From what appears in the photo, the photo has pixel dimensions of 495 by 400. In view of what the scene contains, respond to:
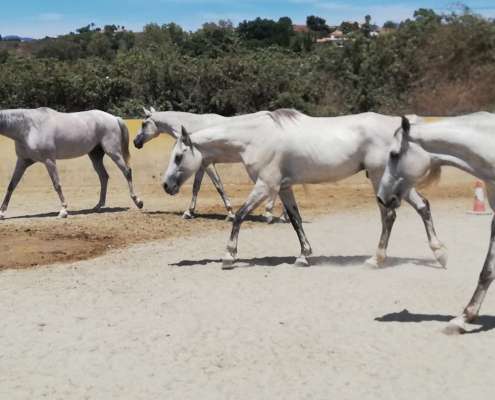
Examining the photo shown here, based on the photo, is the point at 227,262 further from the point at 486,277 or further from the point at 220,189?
the point at 220,189

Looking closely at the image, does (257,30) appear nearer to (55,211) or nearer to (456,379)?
(55,211)

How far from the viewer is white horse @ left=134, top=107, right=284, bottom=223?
46.7 feet

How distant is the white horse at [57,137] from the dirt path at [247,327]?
4083 mm

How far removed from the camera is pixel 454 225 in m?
13.0

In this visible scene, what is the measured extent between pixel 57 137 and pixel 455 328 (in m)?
9.84

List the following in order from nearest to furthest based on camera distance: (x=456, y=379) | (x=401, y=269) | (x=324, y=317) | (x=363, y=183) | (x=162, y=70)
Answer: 1. (x=456, y=379)
2. (x=324, y=317)
3. (x=401, y=269)
4. (x=363, y=183)
5. (x=162, y=70)

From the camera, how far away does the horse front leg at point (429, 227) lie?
9.79 m

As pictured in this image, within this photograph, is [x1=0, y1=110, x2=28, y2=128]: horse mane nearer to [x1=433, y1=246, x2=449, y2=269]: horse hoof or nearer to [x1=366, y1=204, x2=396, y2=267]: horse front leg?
[x1=366, y1=204, x2=396, y2=267]: horse front leg

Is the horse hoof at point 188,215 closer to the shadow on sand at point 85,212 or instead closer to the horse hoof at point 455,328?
the shadow on sand at point 85,212

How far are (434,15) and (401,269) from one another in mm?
28721

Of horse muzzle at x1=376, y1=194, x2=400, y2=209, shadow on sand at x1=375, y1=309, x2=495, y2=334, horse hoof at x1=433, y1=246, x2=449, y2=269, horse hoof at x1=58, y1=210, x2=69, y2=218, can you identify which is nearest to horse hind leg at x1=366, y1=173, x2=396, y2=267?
horse hoof at x1=433, y1=246, x2=449, y2=269

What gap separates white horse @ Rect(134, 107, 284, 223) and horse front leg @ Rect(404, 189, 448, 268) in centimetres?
401

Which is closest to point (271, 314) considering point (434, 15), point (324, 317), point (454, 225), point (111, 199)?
point (324, 317)

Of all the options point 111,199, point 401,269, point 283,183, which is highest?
point 283,183
